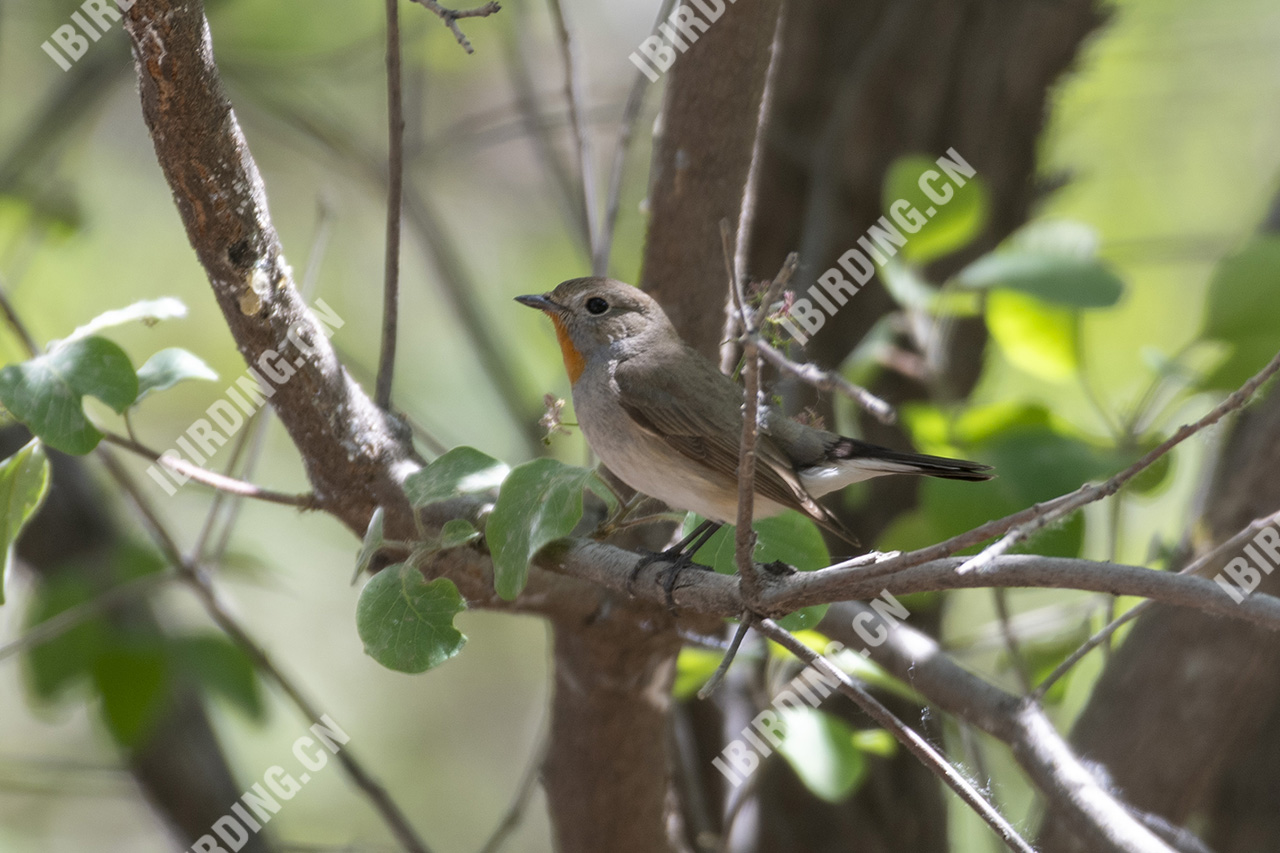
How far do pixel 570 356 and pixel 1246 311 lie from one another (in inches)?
72.9

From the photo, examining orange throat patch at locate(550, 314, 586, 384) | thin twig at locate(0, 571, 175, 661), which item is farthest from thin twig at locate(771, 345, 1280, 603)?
thin twig at locate(0, 571, 175, 661)

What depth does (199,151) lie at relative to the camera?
1.79 meters

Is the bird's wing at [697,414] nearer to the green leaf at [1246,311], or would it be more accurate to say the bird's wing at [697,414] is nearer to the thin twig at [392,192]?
the thin twig at [392,192]

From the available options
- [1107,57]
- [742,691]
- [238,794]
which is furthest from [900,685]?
[1107,57]

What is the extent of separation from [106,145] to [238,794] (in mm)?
4706

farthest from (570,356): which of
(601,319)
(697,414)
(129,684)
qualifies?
(129,684)

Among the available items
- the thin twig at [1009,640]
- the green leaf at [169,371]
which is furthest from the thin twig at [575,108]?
the thin twig at [1009,640]

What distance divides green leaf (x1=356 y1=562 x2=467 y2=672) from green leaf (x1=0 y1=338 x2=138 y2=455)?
23.6 inches

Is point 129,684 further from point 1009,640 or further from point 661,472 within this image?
point 1009,640

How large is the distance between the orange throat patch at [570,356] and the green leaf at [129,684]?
1.75m

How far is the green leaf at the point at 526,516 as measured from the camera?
184cm

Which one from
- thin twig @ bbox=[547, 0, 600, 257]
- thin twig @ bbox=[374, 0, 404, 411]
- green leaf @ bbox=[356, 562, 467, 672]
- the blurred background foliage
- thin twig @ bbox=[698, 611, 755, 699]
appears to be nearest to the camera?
thin twig @ bbox=[698, 611, 755, 699]

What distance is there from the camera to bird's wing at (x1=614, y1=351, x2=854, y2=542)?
259 cm

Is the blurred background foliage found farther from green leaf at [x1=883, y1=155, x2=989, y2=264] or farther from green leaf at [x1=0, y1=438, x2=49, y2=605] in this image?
green leaf at [x1=0, y1=438, x2=49, y2=605]
